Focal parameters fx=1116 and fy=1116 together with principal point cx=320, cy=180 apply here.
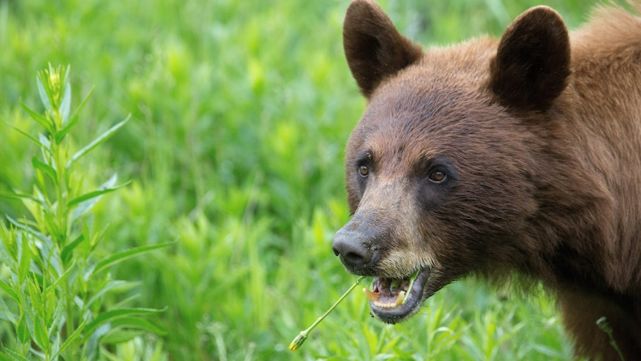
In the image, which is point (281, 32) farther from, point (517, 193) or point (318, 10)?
point (517, 193)

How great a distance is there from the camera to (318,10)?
32.5 feet

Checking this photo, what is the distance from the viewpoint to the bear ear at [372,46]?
16.9 feet

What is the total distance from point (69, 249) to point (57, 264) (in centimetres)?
10

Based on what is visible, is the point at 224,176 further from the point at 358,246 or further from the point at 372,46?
the point at 358,246

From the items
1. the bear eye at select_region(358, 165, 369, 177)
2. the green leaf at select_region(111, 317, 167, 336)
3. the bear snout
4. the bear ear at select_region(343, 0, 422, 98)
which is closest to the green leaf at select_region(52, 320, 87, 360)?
the green leaf at select_region(111, 317, 167, 336)

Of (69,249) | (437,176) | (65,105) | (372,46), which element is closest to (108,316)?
(69,249)

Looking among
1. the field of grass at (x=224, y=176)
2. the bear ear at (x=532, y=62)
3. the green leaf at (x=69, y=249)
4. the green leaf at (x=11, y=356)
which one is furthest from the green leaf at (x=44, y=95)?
the bear ear at (x=532, y=62)

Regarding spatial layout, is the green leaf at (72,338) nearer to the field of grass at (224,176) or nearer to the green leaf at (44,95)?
the field of grass at (224,176)

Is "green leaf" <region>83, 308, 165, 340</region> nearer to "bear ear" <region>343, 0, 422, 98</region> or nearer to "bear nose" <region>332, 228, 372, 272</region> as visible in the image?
"bear nose" <region>332, 228, 372, 272</region>

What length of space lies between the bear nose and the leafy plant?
809mm

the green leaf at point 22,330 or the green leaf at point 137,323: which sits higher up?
the green leaf at point 22,330

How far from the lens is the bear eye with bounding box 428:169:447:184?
4.67 meters

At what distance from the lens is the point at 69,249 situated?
4.68 metres

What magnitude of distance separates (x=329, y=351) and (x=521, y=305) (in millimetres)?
1056
